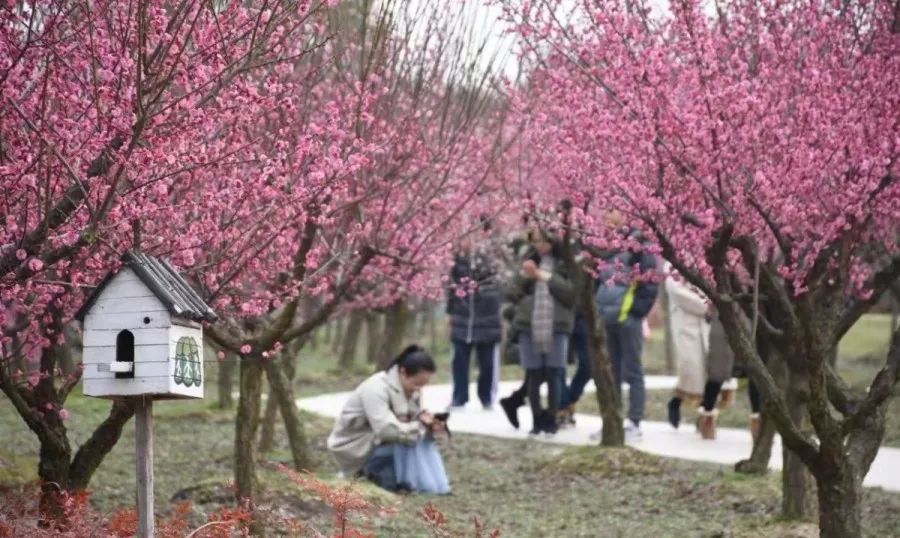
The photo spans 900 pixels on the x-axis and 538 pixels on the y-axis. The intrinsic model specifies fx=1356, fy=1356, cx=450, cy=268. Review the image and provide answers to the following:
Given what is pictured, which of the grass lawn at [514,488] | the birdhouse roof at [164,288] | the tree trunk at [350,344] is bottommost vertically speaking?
the grass lawn at [514,488]

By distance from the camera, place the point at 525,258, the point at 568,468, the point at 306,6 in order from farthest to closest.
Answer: the point at 525,258 < the point at 568,468 < the point at 306,6

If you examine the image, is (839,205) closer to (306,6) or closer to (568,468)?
(306,6)

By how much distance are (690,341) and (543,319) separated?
181 centimetres

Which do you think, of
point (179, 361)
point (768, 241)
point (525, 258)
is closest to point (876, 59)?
point (768, 241)

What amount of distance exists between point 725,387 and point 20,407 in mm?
10245

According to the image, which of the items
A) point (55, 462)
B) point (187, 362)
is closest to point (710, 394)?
point (55, 462)

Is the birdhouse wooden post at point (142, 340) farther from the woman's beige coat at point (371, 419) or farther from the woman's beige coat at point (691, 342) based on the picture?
the woman's beige coat at point (691, 342)

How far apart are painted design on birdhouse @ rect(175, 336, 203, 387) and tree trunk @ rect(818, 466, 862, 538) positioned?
3.76m

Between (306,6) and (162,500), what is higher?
(306,6)

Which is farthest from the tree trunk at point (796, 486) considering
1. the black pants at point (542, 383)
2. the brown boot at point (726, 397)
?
the brown boot at point (726, 397)

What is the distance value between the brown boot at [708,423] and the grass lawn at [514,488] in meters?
1.55

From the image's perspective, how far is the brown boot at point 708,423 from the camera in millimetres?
14250

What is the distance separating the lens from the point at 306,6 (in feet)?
19.7

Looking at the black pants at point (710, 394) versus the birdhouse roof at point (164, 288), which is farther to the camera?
the black pants at point (710, 394)
